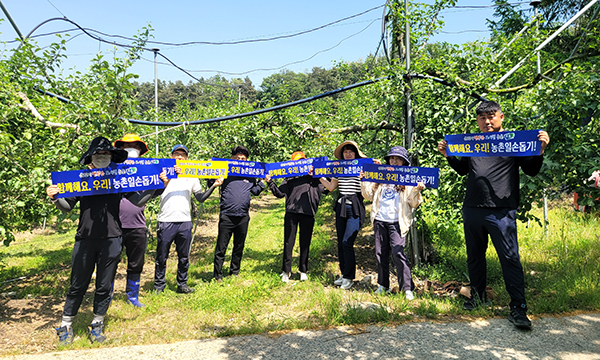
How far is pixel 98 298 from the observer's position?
158 inches

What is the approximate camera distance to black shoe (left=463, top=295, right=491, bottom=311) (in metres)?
4.19

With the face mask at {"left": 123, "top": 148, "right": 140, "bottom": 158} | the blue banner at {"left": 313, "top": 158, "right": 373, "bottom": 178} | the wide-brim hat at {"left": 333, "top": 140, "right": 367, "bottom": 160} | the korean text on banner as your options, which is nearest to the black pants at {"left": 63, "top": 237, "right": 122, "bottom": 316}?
the korean text on banner

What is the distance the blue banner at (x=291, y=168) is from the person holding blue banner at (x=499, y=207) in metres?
2.49

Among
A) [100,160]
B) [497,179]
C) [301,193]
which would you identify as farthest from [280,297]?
[497,179]

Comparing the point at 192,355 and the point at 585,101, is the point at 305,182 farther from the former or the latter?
the point at 585,101

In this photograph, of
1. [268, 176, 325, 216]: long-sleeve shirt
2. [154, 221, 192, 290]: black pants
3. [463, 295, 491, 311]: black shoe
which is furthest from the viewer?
[268, 176, 325, 216]: long-sleeve shirt

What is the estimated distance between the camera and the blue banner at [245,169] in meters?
5.96

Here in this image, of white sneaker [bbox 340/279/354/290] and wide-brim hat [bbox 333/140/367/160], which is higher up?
wide-brim hat [bbox 333/140/367/160]

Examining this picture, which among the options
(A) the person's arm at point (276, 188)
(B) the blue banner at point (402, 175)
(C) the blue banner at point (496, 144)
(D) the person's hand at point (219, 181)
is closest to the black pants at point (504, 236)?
(C) the blue banner at point (496, 144)

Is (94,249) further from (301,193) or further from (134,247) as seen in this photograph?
(301,193)

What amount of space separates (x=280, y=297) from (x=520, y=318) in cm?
288

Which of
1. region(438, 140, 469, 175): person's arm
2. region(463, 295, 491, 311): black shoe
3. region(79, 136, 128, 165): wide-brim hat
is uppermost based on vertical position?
region(79, 136, 128, 165): wide-brim hat

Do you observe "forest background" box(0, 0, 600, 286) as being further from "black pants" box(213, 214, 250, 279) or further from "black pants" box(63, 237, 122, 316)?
"black pants" box(213, 214, 250, 279)

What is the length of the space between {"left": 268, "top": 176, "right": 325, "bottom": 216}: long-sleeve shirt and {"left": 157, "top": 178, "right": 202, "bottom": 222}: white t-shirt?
133 cm
